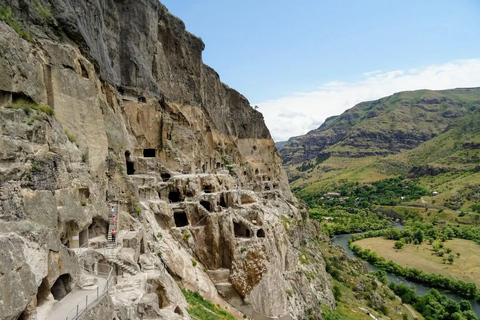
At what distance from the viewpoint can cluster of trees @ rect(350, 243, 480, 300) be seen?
58.3 metres

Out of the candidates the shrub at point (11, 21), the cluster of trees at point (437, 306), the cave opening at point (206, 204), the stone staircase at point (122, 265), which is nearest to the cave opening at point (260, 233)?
the cave opening at point (206, 204)

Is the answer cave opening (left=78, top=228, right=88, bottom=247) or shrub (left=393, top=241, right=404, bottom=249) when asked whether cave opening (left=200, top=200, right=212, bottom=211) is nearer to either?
cave opening (left=78, top=228, right=88, bottom=247)

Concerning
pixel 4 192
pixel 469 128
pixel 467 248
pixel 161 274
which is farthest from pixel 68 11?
pixel 469 128

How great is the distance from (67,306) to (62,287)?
1.35 m

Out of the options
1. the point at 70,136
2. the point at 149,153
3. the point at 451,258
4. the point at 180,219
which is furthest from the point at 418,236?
the point at 70,136

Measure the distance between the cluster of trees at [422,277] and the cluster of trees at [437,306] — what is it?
7723 mm

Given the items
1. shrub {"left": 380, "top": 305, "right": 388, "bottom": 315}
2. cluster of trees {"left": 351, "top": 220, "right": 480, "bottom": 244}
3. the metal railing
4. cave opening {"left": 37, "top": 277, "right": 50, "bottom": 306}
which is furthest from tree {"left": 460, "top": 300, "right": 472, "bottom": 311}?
cave opening {"left": 37, "top": 277, "right": 50, "bottom": 306}

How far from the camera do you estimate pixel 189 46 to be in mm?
50344

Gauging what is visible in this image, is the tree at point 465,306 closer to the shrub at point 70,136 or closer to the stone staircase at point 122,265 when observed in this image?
the stone staircase at point 122,265

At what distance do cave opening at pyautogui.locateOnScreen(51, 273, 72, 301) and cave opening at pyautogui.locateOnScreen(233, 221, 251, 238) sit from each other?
60.4 ft

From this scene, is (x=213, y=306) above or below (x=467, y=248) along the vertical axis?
above

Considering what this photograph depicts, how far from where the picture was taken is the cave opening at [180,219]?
30.8m

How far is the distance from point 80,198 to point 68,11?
13799mm

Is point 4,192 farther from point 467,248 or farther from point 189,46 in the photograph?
point 467,248
